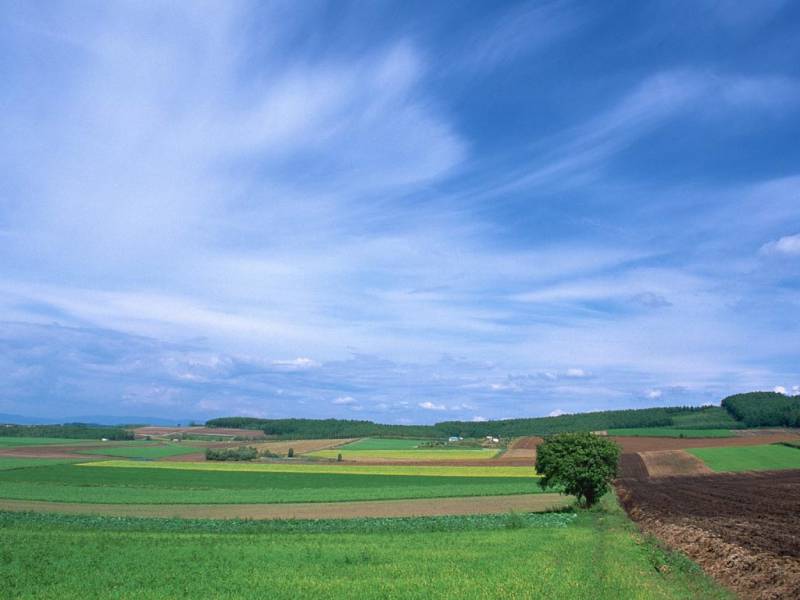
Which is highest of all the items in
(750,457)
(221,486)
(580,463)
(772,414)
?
(772,414)

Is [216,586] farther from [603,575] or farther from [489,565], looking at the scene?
[603,575]

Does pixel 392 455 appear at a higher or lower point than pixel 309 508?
higher

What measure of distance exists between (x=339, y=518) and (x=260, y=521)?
6371 millimetres

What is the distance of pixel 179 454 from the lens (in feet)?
454

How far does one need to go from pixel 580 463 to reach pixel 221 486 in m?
44.8

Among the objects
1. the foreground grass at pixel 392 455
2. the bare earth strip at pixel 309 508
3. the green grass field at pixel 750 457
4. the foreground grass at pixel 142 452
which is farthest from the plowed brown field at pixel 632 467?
the foreground grass at pixel 142 452

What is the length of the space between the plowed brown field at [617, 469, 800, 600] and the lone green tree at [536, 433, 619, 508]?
353 cm

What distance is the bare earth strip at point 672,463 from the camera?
91750 mm

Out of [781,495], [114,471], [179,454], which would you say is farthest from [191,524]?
[179,454]

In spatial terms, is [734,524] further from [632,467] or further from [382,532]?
[632,467]

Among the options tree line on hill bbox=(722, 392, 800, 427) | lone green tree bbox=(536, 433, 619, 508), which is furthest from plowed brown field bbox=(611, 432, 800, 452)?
lone green tree bbox=(536, 433, 619, 508)

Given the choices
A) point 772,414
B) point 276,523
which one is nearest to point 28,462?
point 276,523

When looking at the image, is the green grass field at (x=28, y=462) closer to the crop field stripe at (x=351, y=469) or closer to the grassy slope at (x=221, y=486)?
the crop field stripe at (x=351, y=469)

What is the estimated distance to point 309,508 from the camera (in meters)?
57.8
